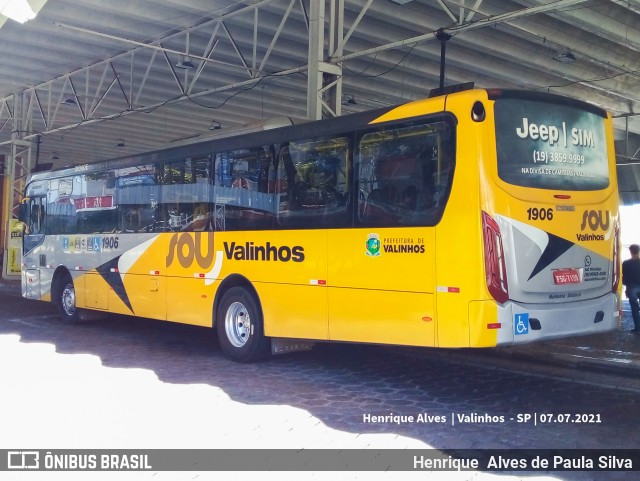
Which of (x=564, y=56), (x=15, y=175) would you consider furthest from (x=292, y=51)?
(x=15, y=175)

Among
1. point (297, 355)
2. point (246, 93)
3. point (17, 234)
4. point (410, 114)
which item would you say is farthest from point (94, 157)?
point (410, 114)

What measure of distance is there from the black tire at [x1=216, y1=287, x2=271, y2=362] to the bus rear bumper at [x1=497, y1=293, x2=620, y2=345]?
11.5 feet

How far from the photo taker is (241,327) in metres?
8.92

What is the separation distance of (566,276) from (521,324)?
869 millimetres

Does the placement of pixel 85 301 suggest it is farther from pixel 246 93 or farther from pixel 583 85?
pixel 583 85

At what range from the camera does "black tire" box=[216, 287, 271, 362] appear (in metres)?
8.55

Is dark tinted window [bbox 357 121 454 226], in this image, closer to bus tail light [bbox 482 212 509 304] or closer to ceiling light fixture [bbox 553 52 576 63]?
bus tail light [bbox 482 212 509 304]

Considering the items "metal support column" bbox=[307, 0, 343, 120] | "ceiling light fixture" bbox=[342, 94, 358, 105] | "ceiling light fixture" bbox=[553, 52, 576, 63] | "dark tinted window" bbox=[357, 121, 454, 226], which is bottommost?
"dark tinted window" bbox=[357, 121, 454, 226]

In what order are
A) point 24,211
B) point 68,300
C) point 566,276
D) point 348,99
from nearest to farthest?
point 566,276 → point 68,300 → point 24,211 → point 348,99

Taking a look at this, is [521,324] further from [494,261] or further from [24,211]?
[24,211]

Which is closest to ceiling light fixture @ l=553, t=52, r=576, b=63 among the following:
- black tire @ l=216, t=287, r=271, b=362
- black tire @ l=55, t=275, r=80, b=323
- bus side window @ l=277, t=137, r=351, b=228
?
bus side window @ l=277, t=137, r=351, b=228

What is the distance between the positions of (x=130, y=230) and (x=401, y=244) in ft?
19.8

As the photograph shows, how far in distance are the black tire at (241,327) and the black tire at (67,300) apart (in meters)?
4.83

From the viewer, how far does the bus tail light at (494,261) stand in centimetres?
613
